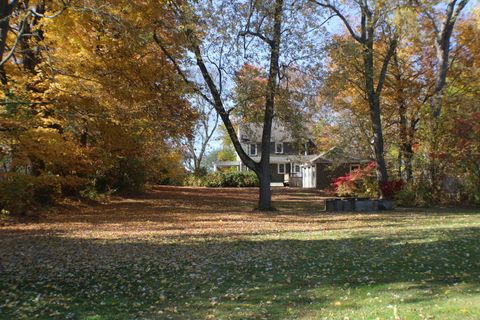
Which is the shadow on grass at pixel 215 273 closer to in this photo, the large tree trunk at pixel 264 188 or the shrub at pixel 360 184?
the large tree trunk at pixel 264 188

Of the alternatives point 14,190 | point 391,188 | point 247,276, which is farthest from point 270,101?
point 247,276

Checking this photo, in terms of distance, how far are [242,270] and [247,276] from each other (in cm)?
43

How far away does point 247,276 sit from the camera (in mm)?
7637

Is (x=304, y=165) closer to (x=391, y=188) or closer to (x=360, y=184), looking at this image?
(x=360, y=184)

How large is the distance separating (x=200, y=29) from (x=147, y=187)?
52.4 ft

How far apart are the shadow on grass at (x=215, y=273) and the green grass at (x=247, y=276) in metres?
0.02

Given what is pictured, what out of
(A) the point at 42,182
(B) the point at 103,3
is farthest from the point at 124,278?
(A) the point at 42,182

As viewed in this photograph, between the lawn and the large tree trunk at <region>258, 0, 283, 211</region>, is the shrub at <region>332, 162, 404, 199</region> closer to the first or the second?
the large tree trunk at <region>258, 0, 283, 211</region>

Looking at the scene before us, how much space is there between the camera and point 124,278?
7621 millimetres

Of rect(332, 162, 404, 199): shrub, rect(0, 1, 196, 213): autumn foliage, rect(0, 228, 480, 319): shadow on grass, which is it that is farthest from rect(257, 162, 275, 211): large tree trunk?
rect(332, 162, 404, 199): shrub

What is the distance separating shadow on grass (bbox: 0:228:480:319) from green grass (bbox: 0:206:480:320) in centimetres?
2

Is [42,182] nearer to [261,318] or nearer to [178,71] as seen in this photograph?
[178,71]

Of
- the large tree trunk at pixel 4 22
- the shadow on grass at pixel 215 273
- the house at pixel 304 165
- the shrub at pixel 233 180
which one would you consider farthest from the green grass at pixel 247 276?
the shrub at pixel 233 180

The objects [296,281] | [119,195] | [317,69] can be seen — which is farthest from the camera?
[119,195]
